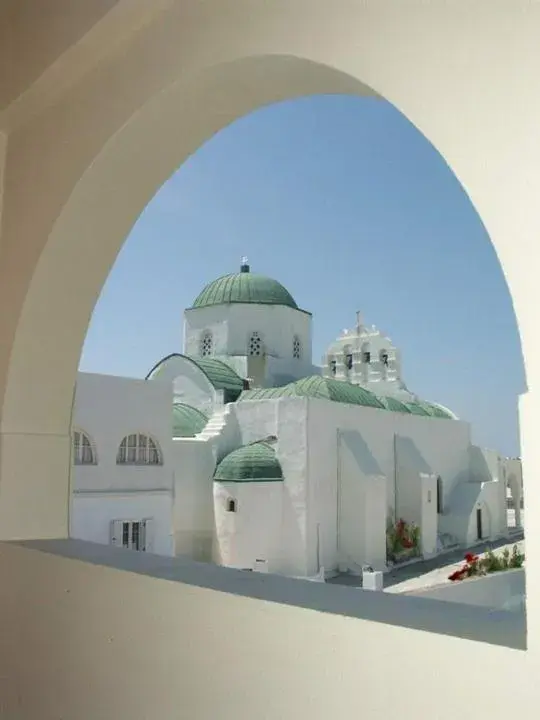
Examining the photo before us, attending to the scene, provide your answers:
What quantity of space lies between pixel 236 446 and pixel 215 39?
562 inches

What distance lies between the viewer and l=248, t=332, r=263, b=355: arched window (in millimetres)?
18609

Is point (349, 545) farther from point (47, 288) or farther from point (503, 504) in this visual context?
point (47, 288)

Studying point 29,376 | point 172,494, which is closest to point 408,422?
point 172,494

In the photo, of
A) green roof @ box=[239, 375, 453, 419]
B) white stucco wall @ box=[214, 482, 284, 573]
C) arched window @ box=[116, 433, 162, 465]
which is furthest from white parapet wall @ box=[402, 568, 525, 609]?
green roof @ box=[239, 375, 453, 419]

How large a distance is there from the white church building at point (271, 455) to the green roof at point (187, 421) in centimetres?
4

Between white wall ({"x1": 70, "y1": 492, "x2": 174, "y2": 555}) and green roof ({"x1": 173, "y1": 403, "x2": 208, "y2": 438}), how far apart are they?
306 centimetres

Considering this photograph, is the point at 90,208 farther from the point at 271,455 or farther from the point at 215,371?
the point at 215,371

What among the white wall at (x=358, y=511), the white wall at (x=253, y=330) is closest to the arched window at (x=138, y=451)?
the white wall at (x=358, y=511)

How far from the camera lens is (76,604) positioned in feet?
6.50

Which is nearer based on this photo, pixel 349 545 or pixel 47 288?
pixel 47 288

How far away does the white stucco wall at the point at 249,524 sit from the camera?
1401 cm

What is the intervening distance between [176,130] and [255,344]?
54.8 ft

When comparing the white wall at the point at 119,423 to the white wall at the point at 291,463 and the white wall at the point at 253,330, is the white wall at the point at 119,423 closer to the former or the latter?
the white wall at the point at 291,463

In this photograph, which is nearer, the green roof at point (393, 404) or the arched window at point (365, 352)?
the green roof at point (393, 404)
